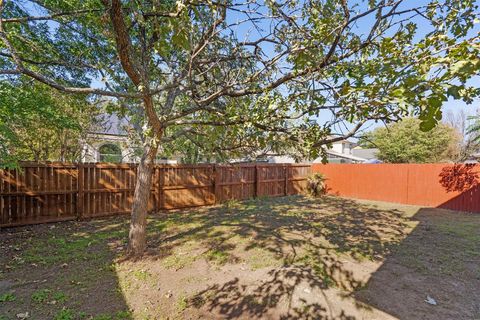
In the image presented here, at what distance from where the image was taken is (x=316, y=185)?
1281 cm

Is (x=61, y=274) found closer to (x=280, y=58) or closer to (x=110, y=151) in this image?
(x=280, y=58)

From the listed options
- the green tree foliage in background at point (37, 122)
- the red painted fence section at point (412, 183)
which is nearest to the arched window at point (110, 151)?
the green tree foliage in background at point (37, 122)

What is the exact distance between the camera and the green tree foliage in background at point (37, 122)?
4852mm

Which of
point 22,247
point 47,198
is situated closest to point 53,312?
point 22,247

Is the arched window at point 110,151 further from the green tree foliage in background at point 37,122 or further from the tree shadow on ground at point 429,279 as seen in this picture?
the tree shadow on ground at point 429,279

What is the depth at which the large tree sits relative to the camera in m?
1.98

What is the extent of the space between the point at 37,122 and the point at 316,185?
422 inches

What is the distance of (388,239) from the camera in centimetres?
580

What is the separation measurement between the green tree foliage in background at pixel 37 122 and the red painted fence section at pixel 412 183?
10.9 m

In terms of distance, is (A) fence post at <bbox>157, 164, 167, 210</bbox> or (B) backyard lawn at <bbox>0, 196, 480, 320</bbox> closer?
(B) backyard lawn at <bbox>0, 196, 480, 320</bbox>

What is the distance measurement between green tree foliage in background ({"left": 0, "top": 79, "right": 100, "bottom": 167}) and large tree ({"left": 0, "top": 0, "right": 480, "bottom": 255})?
839 mm

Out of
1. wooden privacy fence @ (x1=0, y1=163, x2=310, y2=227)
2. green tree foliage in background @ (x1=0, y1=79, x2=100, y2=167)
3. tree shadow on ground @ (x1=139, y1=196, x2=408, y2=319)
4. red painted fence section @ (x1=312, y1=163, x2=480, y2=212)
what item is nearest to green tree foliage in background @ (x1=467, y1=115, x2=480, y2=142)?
red painted fence section @ (x1=312, y1=163, x2=480, y2=212)

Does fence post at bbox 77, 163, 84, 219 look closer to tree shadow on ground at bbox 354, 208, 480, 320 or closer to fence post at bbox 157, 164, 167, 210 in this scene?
fence post at bbox 157, 164, 167, 210

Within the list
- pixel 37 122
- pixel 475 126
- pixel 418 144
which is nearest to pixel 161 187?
pixel 37 122
